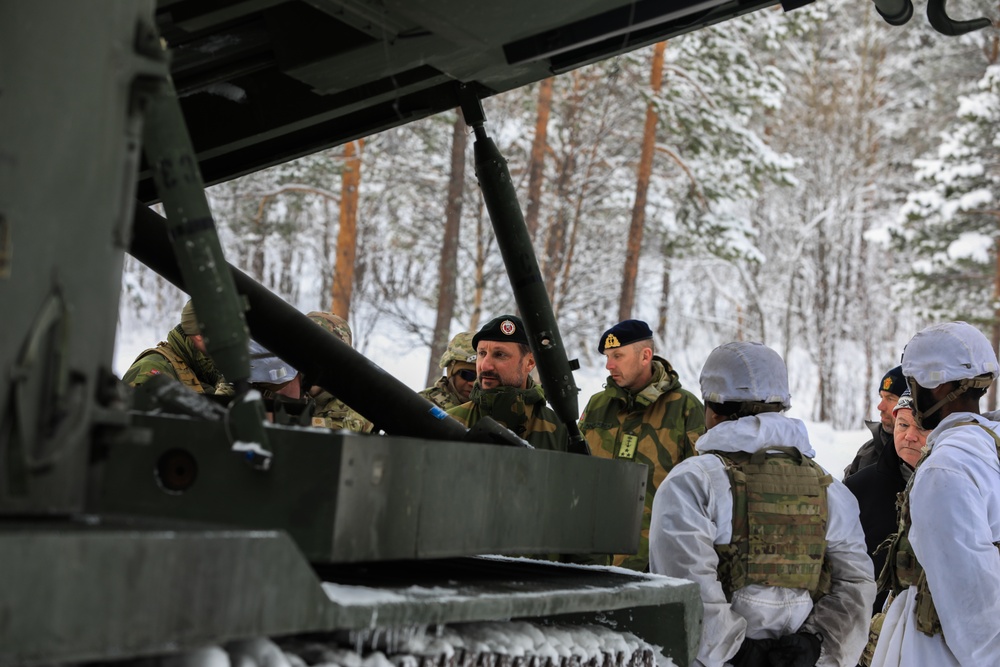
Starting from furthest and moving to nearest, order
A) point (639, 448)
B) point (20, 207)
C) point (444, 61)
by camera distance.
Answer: point (639, 448) < point (444, 61) < point (20, 207)

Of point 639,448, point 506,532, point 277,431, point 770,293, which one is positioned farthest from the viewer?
point 770,293

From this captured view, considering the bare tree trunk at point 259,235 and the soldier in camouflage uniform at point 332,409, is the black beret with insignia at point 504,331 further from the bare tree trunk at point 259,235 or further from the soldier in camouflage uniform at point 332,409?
the bare tree trunk at point 259,235

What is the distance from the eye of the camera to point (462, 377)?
7.02 meters

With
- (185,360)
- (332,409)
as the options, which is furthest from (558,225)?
(185,360)

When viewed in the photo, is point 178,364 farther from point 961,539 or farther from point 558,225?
point 558,225

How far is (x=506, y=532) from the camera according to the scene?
2348 mm

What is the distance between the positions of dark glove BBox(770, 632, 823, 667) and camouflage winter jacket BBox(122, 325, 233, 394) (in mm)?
2470

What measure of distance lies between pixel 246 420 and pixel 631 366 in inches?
164

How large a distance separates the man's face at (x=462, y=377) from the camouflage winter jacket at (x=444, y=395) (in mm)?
37

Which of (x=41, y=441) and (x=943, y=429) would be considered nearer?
(x=41, y=441)

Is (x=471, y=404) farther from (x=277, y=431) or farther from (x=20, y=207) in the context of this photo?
(x=20, y=207)

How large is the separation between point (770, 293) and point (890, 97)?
573 cm

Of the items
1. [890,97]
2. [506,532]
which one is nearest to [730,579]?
[506,532]

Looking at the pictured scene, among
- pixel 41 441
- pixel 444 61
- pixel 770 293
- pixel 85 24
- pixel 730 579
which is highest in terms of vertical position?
pixel 770 293
